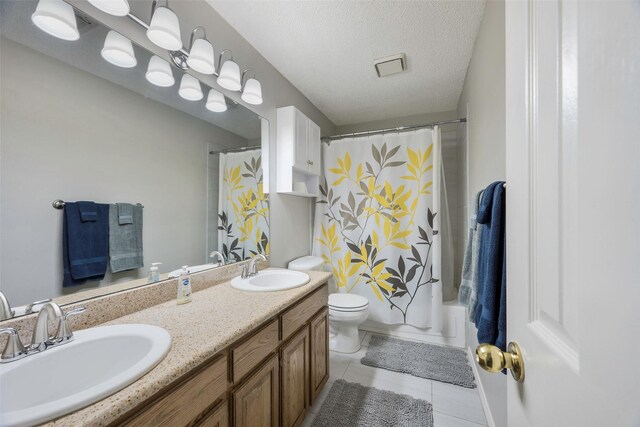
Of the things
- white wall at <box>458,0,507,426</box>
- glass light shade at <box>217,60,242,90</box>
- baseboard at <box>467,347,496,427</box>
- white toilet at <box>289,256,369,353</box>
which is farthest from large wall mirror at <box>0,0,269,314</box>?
baseboard at <box>467,347,496,427</box>

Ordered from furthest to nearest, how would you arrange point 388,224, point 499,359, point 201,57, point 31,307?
1. point 388,224
2. point 201,57
3. point 31,307
4. point 499,359

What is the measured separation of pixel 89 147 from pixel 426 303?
2.61 m

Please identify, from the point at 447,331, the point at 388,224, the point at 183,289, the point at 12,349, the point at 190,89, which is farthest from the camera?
the point at 388,224

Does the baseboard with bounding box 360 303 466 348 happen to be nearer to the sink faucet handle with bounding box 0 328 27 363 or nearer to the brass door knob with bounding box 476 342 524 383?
the brass door knob with bounding box 476 342 524 383

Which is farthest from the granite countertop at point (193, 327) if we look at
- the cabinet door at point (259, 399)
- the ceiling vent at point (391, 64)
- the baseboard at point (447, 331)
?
the ceiling vent at point (391, 64)

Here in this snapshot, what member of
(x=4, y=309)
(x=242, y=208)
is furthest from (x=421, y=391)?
(x=4, y=309)

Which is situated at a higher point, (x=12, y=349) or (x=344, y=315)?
(x=12, y=349)

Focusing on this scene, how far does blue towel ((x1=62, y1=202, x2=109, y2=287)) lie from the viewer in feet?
3.10

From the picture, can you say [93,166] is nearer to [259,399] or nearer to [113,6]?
[113,6]

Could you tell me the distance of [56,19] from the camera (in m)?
0.90

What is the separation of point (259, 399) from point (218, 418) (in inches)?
9.8

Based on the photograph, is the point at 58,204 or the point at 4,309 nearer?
the point at 4,309

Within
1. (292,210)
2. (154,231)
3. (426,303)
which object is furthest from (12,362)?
(426,303)

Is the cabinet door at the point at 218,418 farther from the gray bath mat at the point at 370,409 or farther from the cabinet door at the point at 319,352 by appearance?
the gray bath mat at the point at 370,409
